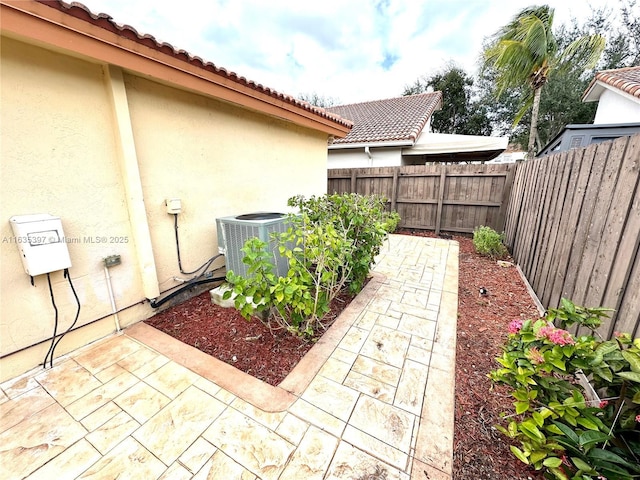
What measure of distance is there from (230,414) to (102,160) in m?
2.46

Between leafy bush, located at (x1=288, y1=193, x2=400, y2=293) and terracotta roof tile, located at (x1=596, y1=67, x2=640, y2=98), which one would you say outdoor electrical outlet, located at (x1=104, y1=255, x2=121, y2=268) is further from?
terracotta roof tile, located at (x1=596, y1=67, x2=640, y2=98)

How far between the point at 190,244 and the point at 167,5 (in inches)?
127

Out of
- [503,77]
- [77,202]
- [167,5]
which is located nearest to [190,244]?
[77,202]

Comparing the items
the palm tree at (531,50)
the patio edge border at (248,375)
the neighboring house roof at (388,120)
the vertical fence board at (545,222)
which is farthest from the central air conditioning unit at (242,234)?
the palm tree at (531,50)

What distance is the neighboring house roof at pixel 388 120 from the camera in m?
7.55

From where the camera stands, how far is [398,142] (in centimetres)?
730

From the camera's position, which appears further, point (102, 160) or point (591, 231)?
point (102, 160)

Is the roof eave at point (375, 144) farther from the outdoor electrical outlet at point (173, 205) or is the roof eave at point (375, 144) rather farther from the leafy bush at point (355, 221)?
the outdoor electrical outlet at point (173, 205)

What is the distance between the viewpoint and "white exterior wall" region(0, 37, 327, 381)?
1.85m

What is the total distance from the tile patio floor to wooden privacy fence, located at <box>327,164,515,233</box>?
4.79 m

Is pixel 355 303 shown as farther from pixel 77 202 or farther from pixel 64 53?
pixel 64 53

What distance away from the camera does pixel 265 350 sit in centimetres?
226

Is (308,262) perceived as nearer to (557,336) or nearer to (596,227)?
(557,336)

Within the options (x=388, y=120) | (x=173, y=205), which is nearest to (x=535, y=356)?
(x=173, y=205)
